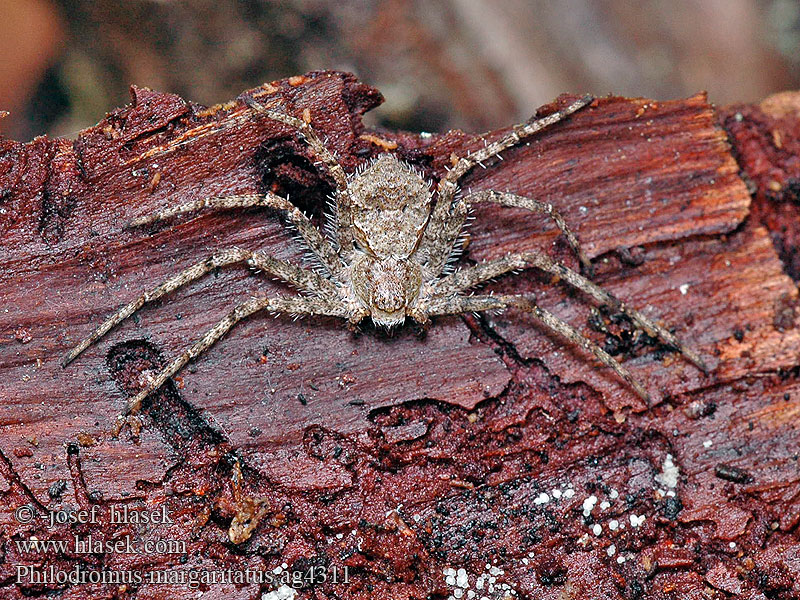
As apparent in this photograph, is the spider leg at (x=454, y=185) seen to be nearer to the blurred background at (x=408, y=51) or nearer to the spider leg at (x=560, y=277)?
the spider leg at (x=560, y=277)

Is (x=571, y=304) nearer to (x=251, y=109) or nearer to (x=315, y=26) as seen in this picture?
(x=251, y=109)

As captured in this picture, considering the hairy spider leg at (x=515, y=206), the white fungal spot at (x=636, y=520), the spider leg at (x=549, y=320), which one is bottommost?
the white fungal spot at (x=636, y=520)

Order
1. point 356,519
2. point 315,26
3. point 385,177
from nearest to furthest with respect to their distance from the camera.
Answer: point 356,519
point 385,177
point 315,26

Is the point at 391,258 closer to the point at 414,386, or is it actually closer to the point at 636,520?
the point at 414,386

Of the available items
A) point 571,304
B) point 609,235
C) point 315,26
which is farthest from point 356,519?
point 315,26

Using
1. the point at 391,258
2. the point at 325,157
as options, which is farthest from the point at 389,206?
the point at 325,157

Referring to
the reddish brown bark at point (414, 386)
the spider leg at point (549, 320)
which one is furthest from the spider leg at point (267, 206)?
the spider leg at point (549, 320)

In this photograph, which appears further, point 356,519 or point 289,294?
point 289,294

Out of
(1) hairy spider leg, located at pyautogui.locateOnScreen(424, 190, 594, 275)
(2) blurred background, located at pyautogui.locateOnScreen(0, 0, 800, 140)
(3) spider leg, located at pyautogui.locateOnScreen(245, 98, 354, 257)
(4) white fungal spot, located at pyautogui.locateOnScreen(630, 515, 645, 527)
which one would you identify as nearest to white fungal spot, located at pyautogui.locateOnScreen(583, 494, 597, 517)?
(4) white fungal spot, located at pyautogui.locateOnScreen(630, 515, 645, 527)
